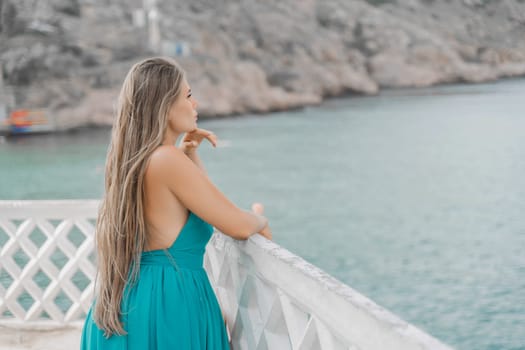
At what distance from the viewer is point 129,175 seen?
1.12 m

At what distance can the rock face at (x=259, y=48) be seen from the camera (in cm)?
1658

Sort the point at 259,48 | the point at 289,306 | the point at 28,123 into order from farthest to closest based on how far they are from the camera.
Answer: the point at 259,48, the point at 28,123, the point at 289,306

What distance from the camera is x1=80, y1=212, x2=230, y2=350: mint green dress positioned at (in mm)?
1165

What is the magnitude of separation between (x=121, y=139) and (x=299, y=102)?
18.2m

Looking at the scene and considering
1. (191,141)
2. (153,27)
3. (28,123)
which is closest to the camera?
(191,141)

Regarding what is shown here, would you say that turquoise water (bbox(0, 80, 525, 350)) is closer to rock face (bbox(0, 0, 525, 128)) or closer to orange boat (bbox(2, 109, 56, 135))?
orange boat (bbox(2, 109, 56, 135))

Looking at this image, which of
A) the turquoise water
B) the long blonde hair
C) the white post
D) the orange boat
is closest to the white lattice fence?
the long blonde hair

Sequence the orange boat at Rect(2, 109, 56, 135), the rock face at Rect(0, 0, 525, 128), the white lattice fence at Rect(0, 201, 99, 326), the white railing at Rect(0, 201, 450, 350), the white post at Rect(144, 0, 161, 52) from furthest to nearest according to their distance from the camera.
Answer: the white post at Rect(144, 0, 161, 52) → the rock face at Rect(0, 0, 525, 128) → the orange boat at Rect(2, 109, 56, 135) → the white lattice fence at Rect(0, 201, 99, 326) → the white railing at Rect(0, 201, 450, 350)

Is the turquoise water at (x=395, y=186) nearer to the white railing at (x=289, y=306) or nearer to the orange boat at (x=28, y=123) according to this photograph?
the orange boat at (x=28, y=123)

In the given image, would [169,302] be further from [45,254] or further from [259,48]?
[259,48]

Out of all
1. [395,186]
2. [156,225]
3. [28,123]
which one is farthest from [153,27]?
[156,225]

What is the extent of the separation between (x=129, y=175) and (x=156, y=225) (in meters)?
0.10

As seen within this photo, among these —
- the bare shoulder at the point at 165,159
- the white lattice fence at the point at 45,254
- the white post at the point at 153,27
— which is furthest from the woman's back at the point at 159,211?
the white post at the point at 153,27

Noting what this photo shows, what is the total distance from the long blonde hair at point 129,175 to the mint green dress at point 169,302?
0.06 feet
